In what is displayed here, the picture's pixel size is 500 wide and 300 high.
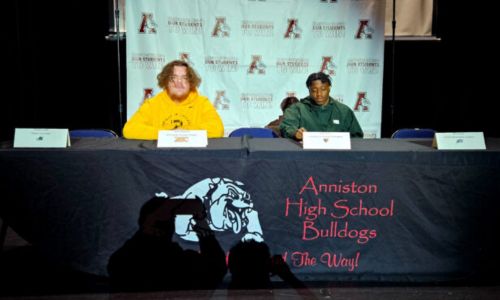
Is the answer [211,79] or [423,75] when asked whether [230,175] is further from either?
[423,75]

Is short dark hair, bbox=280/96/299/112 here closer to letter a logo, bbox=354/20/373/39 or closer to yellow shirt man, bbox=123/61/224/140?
letter a logo, bbox=354/20/373/39

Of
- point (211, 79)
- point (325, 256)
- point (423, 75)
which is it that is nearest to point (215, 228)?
point (325, 256)

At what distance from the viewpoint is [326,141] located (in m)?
1.95

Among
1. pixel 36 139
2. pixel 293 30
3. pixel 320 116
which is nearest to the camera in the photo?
pixel 36 139

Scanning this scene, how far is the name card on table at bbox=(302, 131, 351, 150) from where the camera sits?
1944 millimetres

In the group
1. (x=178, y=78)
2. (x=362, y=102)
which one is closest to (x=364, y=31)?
(x=362, y=102)

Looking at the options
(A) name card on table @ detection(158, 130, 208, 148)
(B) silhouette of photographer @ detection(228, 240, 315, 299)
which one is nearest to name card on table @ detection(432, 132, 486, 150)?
(B) silhouette of photographer @ detection(228, 240, 315, 299)

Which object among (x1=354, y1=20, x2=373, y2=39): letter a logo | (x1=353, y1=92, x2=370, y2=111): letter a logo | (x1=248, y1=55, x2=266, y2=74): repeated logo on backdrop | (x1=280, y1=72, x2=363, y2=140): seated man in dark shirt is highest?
(x1=354, y1=20, x2=373, y2=39): letter a logo

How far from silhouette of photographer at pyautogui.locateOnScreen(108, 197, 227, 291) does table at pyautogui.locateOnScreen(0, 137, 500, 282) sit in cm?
5

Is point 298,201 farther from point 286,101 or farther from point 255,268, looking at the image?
point 286,101

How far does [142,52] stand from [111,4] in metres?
0.64

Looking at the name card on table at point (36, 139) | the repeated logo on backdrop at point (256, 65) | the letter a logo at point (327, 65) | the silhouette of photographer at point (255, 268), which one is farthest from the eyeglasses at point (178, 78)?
the letter a logo at point (327, 65)

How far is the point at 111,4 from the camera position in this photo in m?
4.25

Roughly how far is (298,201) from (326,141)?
32 cm
